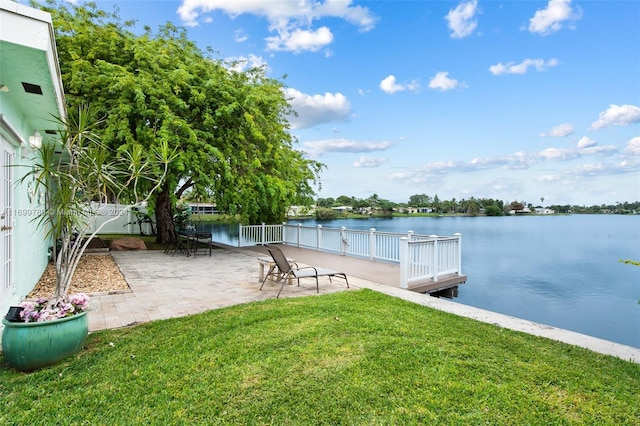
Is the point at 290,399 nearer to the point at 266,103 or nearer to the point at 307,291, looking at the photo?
the point at 307,291

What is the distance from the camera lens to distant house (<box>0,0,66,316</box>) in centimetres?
292

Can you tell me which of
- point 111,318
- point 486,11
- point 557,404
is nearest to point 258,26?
point 486,11

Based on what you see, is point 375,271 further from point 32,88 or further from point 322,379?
point 32,88

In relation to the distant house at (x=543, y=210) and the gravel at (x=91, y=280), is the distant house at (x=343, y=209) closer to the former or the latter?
the gravel at (x=91, y=280)

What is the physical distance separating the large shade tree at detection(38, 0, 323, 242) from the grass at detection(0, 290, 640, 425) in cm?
692

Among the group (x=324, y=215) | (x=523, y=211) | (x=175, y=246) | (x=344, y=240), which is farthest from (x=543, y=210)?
(x=175, y=246)

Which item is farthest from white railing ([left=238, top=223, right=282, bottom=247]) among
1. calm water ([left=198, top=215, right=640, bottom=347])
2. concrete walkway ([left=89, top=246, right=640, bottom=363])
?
concrete walkway ([left=89, top=246, right=640, bottom=363])

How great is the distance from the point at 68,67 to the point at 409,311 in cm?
1170

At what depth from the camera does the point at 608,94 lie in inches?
499

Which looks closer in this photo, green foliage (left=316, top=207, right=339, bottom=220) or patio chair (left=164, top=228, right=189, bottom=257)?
patio chair (left=164, top=228, right=189, bottom=257)

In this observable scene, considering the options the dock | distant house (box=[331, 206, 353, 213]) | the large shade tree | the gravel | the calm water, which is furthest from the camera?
distant house (box=[331, 206, 353, 213])

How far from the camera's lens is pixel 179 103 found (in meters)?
9.79

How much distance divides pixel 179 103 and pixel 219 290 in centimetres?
609

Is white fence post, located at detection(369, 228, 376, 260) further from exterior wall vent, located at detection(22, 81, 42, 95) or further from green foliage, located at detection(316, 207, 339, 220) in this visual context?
exterior wall vent, located at detection(22, 81, 42, 95)
